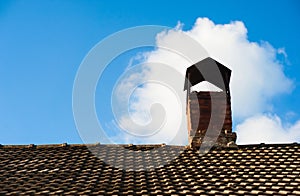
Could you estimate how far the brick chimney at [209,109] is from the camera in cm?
934

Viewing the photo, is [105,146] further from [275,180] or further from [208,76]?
[275,180]

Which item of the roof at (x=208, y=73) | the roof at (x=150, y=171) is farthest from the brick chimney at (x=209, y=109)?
the roof at (x=150, y=171)

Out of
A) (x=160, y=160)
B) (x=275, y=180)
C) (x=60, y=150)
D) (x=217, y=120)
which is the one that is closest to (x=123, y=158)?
(x=160, y=160)

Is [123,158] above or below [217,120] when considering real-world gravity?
below

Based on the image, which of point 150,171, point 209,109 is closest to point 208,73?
point 209,109

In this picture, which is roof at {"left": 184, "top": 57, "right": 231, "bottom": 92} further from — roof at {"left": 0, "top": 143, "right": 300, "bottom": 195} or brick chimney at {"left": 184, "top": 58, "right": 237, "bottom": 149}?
roof at {"left": 0, "top": 143, "right": 300, "bottom": 195}

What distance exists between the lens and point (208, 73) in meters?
10.4

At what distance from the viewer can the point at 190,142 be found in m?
9.34

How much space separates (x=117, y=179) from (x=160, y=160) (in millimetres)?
1200

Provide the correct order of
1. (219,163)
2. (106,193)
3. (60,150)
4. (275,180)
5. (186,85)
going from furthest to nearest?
(186,85) < (60,150) < (219,163) < (275,180) < (106,193)

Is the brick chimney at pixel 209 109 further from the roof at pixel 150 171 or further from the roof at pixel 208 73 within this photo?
the roof at pixel 150 171

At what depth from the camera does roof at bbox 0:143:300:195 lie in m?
7.25

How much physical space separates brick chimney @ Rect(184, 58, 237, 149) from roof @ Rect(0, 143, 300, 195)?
1.05 feet

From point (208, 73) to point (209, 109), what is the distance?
0.97 metres
